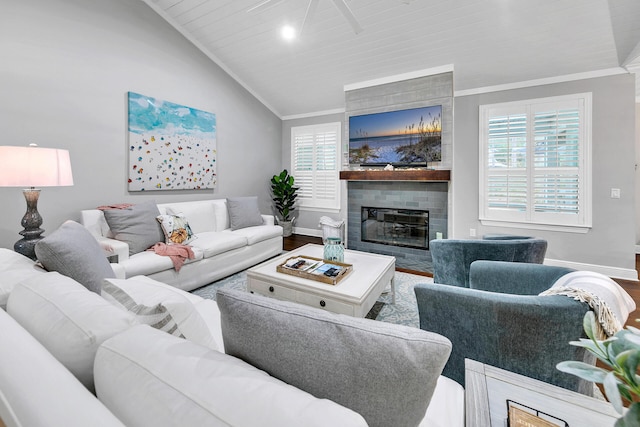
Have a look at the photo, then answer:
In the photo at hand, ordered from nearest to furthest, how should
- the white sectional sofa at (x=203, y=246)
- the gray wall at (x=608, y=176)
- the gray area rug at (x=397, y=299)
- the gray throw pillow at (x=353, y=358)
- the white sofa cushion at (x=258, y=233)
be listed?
the gray throw pillow at (x=353, y=358) → the gray area rug at (x=397, y=299) → the white sectional sofa at (x=203, y=246) → the gray wall at (x=608, y=176) → the white sofa cushion at (x=258, y=233)

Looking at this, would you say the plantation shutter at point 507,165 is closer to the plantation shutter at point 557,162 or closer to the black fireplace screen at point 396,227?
the plantation shutter at point 557,162

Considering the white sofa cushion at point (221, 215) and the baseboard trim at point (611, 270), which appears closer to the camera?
the baseboard trim at point (611, 270)

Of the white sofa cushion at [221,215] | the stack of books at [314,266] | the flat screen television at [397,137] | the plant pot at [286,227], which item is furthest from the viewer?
the plant pot at [286,227]

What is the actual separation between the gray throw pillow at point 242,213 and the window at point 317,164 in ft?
5.42

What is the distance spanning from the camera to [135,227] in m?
2.88

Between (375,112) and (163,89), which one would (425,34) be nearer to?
(375,112)

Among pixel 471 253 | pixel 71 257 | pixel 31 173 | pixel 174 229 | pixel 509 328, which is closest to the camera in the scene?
pixel 509 328

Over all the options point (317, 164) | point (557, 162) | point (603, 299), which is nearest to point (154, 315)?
point (603, 299)

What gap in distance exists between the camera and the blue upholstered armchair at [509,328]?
1.11m

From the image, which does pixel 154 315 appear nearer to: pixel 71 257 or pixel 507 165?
pixel 71 257

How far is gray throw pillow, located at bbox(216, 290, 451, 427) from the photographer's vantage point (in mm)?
613

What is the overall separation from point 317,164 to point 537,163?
346 centimetres

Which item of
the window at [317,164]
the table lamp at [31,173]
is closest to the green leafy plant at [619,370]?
the table lamp at [31,173]

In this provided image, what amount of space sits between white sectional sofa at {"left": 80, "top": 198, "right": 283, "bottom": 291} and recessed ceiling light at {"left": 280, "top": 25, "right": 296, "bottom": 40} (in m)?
2.25
